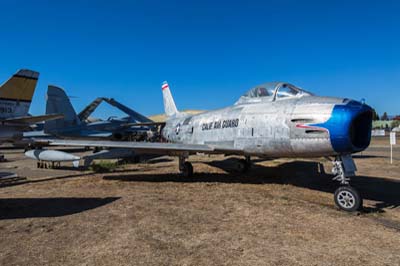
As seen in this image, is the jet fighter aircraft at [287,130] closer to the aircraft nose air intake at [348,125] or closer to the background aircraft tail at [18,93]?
the aircraft nose air intake at [348,125]

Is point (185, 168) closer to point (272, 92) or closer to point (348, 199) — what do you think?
point (272, 92)

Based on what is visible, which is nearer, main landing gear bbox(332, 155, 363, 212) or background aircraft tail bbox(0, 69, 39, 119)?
main landing gear bbox(332, 155, 363, 212)

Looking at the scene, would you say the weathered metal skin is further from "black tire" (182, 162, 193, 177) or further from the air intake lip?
"black tire" (182, 162, 193, 177)

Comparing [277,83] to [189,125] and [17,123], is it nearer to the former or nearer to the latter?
[189,125]

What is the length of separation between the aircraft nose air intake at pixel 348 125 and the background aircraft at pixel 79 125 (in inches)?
459

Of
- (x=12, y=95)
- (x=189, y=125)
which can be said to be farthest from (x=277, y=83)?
(x=12, y=95)

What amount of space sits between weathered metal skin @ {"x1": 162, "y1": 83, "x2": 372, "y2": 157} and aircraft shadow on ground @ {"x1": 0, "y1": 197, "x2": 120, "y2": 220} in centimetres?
408

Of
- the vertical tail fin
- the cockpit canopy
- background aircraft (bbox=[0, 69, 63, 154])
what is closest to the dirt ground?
the cockpit canopy

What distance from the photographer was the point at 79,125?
2189cm

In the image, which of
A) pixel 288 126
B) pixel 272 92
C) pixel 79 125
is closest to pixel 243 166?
pixel 272 92

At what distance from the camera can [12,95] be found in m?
15.4

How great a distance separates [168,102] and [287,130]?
1083 cm

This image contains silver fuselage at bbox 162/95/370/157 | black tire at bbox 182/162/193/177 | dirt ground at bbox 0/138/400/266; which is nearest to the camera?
dirt ground at bbox 0/138/400/266

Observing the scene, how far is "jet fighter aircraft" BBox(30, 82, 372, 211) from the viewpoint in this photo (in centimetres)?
589
